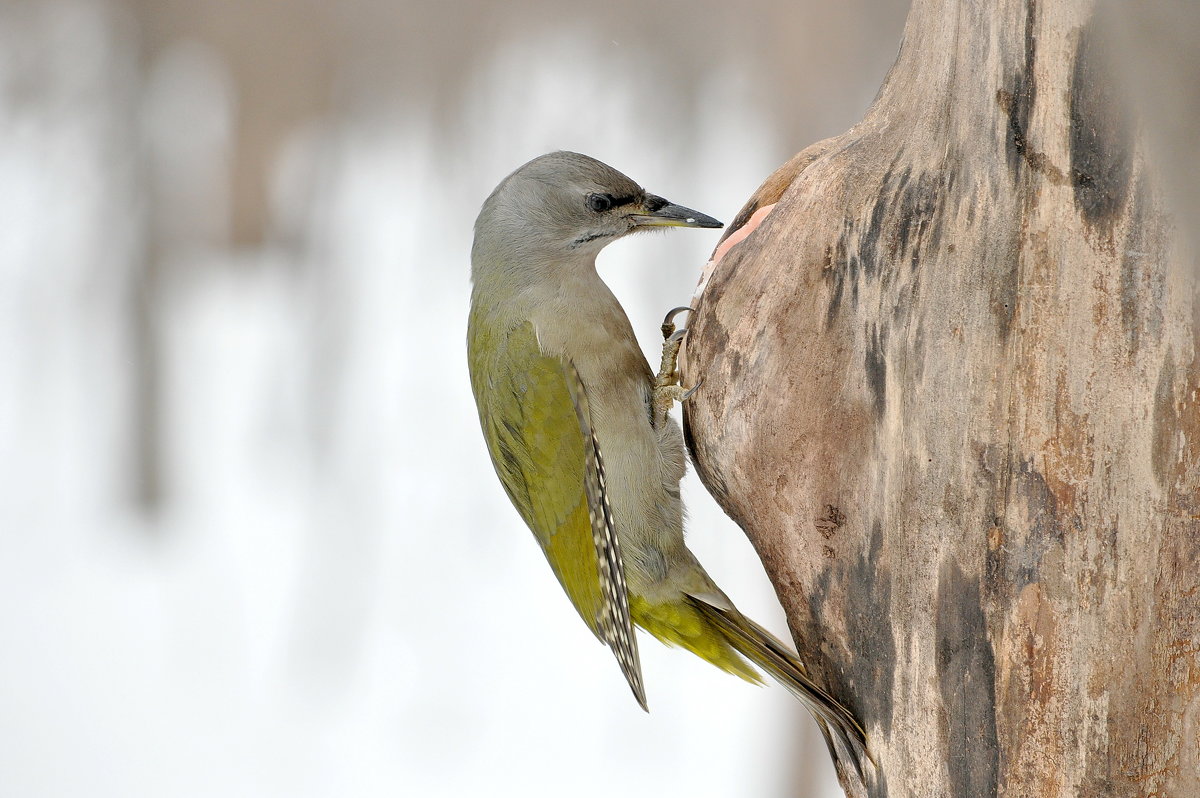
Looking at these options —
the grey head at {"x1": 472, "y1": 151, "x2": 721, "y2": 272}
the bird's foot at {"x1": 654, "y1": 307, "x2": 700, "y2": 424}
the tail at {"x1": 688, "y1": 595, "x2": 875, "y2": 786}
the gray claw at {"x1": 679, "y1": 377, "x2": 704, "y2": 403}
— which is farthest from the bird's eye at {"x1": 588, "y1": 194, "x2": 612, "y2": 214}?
the tail at {"x1": 688, "y1": 595, "x2": 875, "y2": 786}

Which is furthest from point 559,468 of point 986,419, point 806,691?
point 986,419

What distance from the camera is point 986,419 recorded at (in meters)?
1.35

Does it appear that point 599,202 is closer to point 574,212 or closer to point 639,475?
point 574,212

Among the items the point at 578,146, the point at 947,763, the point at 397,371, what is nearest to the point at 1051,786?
the point at 947,763

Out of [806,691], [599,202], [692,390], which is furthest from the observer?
[599,202]

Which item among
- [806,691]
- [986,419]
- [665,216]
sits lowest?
[806,691]

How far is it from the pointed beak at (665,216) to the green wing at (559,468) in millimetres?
323

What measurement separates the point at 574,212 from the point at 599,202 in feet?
0.19

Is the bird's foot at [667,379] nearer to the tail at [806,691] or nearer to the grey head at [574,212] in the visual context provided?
the grey head at [574,212]

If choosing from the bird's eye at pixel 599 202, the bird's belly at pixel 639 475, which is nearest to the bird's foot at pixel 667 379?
the bird's belly at pixel 639 475

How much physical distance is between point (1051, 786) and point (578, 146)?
8.76 feet

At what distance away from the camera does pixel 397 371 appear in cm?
384

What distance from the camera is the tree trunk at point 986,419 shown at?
4.09 ft

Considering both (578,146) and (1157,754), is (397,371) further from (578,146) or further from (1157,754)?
(1157,754)
